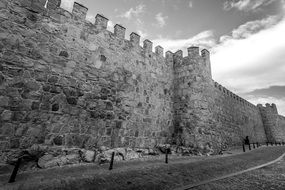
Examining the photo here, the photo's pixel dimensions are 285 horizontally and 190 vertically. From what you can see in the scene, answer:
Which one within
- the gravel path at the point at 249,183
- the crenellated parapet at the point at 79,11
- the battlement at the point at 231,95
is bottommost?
the gravel path at the point at 249,183

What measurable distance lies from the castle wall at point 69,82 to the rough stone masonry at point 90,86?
0.09 feet

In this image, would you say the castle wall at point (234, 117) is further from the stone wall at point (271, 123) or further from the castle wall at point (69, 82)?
the castle wall at point (69, 82)

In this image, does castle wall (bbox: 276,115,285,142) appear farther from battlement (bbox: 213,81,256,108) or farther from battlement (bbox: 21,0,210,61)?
battlement (bbox: 21,0,210,61)

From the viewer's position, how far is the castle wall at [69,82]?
4754 millimetres

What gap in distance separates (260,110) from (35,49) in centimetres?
2916

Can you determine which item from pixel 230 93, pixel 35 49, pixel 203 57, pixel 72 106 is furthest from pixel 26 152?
pixel 230 93

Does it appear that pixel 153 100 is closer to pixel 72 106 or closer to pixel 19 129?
pixel 72 106

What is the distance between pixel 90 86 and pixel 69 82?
827 millimetres

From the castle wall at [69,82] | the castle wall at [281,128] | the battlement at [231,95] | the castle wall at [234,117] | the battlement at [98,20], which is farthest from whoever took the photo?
the castle wall at [281,128]

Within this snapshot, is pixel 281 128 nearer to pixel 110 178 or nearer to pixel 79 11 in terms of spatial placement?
pixel 110 178

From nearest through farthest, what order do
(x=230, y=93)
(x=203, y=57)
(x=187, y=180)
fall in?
1. (x=187, y=180)
2. (x=203, y=57)
3. (x=230, y=93)

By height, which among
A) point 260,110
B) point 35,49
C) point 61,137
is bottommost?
point 61,137

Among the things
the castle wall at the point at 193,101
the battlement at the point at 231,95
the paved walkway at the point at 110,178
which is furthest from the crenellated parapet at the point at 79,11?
the battlement at the point at 231,95

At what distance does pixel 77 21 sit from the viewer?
646 centimetres
